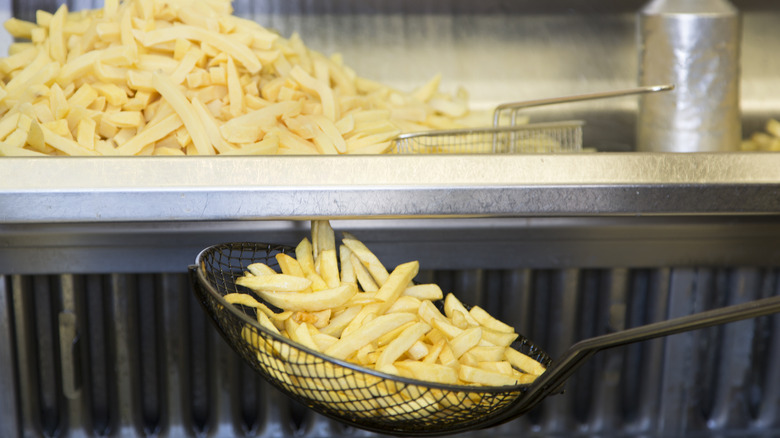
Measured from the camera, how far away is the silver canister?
4.17ft

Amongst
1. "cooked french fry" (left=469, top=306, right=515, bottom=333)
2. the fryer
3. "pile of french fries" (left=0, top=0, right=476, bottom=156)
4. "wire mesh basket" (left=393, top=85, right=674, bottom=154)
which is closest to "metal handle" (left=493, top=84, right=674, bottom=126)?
"wire mesh basket" (left=393, top=85, right=674, bottom=154)

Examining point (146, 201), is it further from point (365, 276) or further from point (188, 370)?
point (188, 370)

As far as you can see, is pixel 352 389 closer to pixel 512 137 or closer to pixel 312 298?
pixel 312 298

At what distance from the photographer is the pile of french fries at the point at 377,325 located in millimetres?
763

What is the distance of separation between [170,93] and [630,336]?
2.64 ft

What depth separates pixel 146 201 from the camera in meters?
0.79

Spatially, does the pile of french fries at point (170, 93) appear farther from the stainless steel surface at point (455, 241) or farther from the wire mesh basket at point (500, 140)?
the stainless steel surface at point (455, 241)

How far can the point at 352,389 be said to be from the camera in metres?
0.72

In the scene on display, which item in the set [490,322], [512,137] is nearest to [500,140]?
[512,137]

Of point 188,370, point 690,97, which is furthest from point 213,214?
point 690,97

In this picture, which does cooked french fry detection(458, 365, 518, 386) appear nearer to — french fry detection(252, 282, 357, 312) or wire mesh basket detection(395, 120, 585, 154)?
french fry detection(252, 282, 357, 312)

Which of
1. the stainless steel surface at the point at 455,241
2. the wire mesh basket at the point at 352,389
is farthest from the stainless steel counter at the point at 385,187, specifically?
the stainless steel surface at the point at 455,241

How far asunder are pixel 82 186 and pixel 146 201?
0.08m

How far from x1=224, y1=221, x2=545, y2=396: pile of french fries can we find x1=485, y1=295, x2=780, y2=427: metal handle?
48 mm
